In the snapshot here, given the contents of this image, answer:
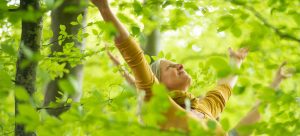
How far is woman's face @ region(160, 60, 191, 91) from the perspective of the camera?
3.01 meters

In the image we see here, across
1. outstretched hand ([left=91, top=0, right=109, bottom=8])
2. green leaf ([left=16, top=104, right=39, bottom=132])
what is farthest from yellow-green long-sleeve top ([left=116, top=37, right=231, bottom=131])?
green leaf ([left=16, top=104, right=39, bottom=132])

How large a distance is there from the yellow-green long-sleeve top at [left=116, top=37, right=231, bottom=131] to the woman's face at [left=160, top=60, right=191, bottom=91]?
9cm

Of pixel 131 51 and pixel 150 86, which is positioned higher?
pixel 131 51

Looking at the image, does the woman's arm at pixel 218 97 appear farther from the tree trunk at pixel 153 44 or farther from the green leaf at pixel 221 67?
the tree trunk at pixel 153 44

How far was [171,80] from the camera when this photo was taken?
303 centimetres

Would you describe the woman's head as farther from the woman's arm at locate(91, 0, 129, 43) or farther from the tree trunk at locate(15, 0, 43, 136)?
the tree trunk at locate(15, 0, 43, 136)

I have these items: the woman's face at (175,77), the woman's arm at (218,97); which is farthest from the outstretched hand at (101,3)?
the woman's arm at (218,97)

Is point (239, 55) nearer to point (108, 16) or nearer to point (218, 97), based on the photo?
point (218, 97)

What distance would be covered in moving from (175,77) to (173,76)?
1cm

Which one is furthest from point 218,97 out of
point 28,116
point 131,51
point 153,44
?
point 153,44

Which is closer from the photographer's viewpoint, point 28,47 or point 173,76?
point 28,47

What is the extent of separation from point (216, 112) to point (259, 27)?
4.80 ft

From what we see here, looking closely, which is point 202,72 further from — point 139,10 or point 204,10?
point 139,10

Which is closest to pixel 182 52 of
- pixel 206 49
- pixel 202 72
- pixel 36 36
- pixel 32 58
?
pixel 206 49
